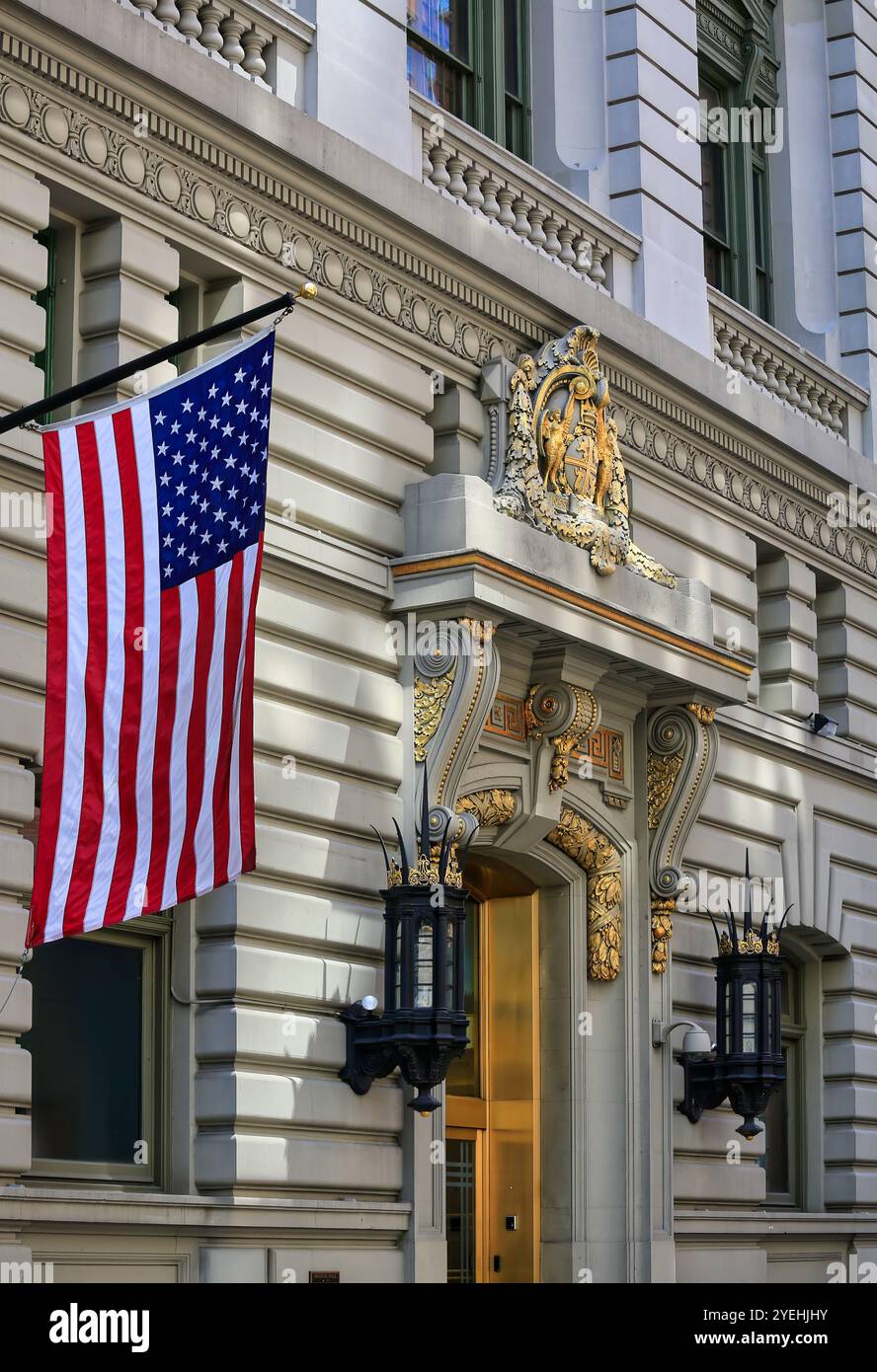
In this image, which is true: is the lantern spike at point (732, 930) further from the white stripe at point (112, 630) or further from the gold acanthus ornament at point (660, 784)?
the white stripe at point (112, 630)

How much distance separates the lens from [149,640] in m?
13.0

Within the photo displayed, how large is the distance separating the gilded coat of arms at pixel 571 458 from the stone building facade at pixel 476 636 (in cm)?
4

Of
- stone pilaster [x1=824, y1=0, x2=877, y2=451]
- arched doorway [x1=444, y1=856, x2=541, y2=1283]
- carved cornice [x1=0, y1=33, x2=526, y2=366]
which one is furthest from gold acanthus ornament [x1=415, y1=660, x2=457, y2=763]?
stone pilaster [x1=824, y1=0, x2=877, y2=451]

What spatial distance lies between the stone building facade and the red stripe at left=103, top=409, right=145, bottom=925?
1871 millimetres

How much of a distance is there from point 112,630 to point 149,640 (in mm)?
244

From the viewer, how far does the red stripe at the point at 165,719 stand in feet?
42.7

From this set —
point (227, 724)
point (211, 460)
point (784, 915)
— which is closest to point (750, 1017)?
point (784, 915)

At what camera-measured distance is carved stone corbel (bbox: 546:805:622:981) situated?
20.2m

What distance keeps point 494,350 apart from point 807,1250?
9891 mm

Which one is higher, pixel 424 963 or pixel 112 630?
pixel 112 630

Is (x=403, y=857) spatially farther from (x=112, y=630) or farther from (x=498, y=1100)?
(x=112, y=630)

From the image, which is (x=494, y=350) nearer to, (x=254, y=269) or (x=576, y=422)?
(x=576, y=422)

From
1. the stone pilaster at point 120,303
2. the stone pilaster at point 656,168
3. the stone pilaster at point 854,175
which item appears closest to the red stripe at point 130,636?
the stone pilaster at point 120,303
